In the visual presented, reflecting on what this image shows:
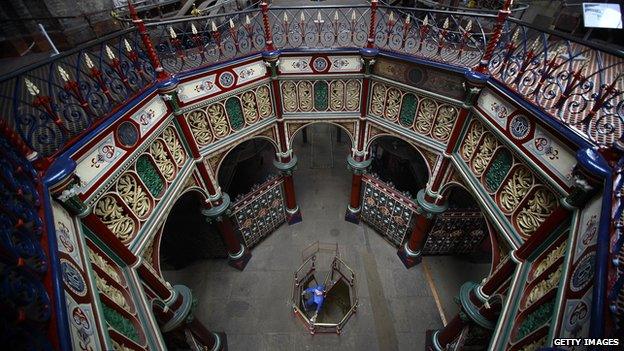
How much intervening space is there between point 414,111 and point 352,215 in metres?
4.86

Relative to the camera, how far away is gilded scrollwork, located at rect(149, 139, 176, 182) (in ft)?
19.6

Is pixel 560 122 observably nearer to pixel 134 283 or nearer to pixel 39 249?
pixel 39 249

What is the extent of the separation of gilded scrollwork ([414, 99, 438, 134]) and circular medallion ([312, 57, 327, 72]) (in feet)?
8.61

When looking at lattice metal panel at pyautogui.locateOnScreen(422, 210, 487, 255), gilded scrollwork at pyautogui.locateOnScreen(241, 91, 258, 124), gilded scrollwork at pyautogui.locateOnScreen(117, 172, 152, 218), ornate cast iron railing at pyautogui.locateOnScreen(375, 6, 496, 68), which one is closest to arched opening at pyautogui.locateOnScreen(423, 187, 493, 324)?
lattice metal panel at pyautogui.locateOnScreen(422, 210, 487, 255)

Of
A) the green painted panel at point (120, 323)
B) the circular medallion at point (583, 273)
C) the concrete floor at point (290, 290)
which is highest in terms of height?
the circular medallion at point (583, 273)

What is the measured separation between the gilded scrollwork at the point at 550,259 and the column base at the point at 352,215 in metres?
6.74

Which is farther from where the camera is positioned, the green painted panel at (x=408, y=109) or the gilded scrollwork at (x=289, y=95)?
the gilded scrollwork at (x=289, y=95)

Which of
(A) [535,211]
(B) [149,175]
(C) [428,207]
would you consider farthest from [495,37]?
(B) [149,175]

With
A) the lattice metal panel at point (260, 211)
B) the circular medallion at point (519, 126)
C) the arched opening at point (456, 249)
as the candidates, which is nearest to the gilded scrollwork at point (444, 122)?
the circular medallion at point (519, 126)

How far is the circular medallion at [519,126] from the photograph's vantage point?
4.82 metres

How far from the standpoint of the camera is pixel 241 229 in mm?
9531

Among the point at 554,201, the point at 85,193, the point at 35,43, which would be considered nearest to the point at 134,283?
the point at 85,193

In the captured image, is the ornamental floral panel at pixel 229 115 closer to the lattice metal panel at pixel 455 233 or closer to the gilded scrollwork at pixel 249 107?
the gilded scrollwork at pixel 249 107

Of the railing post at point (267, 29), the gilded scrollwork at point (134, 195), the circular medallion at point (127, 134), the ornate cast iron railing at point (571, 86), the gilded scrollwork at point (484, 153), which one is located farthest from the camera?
the railing post at point (267, 29)
